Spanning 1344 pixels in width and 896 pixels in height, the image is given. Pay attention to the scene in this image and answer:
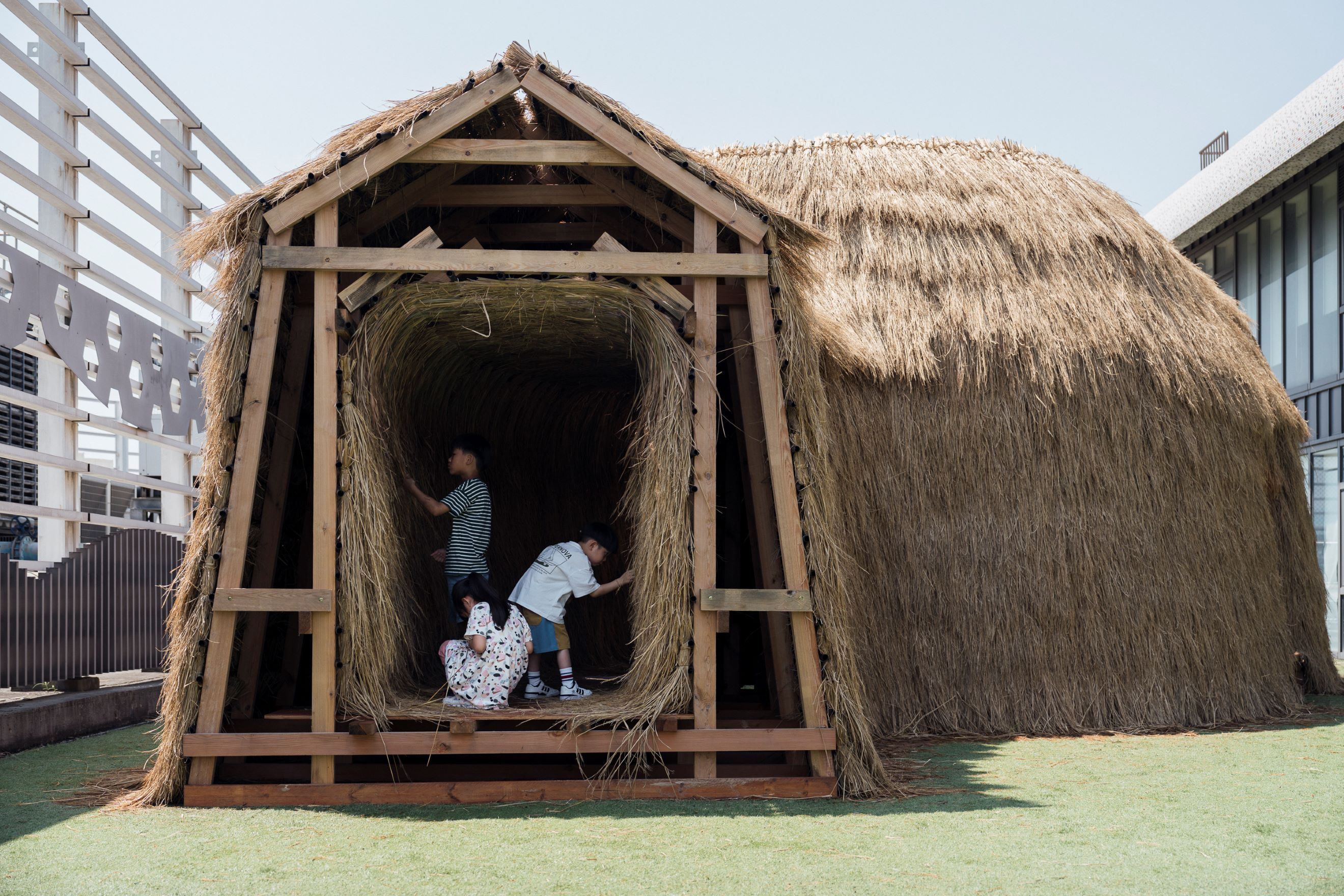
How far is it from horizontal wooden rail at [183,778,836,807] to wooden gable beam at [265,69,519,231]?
300cm

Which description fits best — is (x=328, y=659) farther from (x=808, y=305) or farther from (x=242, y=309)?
(x=808, y=305)

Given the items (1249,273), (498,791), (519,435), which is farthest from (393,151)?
(1249,273)

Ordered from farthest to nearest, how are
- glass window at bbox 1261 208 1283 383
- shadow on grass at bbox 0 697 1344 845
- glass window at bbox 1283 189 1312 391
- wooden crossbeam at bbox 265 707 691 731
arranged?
glass window at bbox 1261 208 1283 383 → glass window at bbox 1283 189 1312 391 → wooden crossbeam at bbox 265 707 691 731 → shadow on grass at bbox 0 697 1344 845

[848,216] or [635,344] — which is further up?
[848,216]

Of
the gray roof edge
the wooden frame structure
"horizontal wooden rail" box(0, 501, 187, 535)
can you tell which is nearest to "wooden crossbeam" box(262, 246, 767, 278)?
the wooden frame structure

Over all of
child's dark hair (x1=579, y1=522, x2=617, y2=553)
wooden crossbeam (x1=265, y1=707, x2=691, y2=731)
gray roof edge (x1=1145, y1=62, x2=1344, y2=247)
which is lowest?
wooden crossbeam (x1=265, y1=707, x2=691, y2=731)

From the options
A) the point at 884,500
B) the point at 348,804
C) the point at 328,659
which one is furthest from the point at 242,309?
the point at 884,500

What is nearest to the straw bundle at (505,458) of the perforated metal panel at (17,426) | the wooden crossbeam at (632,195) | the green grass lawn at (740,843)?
the wooden crossbeam at (632,195)

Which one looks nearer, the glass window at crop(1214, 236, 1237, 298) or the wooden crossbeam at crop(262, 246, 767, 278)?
the wooden crossbeam at crop(262, 246, 767, 278)

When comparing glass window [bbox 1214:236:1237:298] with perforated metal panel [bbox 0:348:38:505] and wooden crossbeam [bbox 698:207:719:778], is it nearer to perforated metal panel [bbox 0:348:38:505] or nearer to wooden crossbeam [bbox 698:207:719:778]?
wooden crossbeam [bbox 698:207:719:778]

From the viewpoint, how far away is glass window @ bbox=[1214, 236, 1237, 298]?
18.9 m

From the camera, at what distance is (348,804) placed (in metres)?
5.90

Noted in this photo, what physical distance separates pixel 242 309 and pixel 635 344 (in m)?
2.26

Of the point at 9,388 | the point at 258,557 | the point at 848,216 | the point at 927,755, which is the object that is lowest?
A: the point at 927,755
